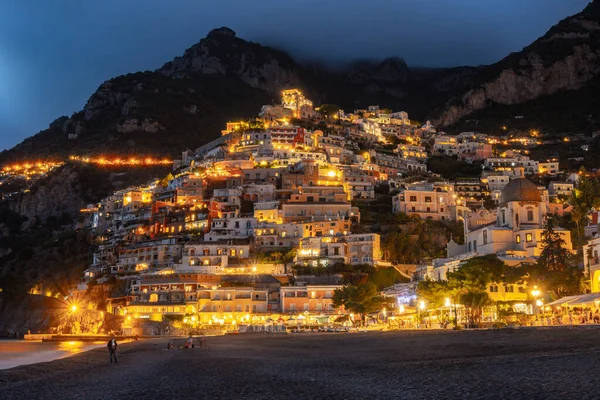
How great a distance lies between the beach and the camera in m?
16.7

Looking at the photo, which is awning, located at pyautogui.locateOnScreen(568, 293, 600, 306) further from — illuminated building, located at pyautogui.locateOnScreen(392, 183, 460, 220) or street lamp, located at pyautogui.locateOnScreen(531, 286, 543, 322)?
illuminated building, located at pyautogui.locateOnScreen(392, 183, 460, 220)

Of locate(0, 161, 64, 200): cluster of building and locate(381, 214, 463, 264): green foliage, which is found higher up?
locate(0, 161, 64, 200): cluster of building

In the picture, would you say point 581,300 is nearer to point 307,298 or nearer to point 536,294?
point 536,294

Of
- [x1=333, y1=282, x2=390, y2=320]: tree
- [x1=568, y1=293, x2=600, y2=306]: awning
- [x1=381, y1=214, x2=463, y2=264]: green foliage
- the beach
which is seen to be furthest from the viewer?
[x1=381, y1=214, x2=463, y2=264]: green foliage

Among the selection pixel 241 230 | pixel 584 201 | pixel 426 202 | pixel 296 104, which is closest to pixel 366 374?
pixel 584 201

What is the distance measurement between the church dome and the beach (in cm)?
4021

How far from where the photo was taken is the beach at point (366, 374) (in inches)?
657

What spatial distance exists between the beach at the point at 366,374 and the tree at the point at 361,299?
113 ft

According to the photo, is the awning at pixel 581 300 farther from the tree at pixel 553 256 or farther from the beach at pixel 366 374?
the tree at pixel 553 256

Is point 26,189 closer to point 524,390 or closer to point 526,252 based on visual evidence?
point 526,252

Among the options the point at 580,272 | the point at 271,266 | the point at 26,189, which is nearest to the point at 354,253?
the point at 271,266

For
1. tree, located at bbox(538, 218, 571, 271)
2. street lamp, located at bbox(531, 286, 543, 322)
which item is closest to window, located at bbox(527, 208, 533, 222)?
tree, located at bbox(538, 218, 571, 271)

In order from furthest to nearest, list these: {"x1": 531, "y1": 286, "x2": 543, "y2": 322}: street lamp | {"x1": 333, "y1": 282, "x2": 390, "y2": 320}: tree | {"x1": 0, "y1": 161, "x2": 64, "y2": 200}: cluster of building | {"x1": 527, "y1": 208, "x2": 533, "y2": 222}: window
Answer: {"x1": 0, "y1": 161, "x2": 64, "y2": 200}: cluster of building < {"x1": 527, "y1": 208, "x2": 533, "y2": 222}: window < {"x1": 333, "y1": 282, "x2": 390, "y2": 320}: tree < {"x1": 531, "y1": 286, "x2": 543, "y2": 322}: street lamp

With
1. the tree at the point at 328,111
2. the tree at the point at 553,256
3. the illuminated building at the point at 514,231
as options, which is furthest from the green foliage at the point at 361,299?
the tree at the point at 328,111
